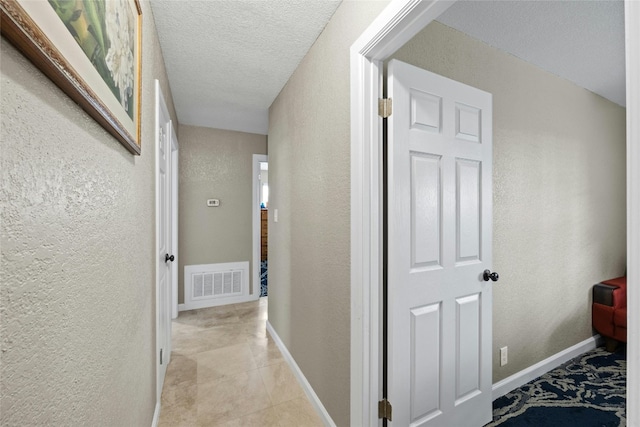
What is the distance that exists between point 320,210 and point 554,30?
1.85 metres

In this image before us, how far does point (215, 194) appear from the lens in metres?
3.78

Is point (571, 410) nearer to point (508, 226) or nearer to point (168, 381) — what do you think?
point (508, 226)

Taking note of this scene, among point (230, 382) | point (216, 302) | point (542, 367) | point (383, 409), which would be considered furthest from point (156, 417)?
point (542, 367)

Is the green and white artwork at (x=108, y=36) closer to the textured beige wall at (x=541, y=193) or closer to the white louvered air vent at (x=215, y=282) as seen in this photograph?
the textured beige wall at (x=541, y=193)

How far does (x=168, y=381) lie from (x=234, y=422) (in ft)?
2.37

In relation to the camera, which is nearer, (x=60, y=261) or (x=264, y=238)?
(x=60, y=261)

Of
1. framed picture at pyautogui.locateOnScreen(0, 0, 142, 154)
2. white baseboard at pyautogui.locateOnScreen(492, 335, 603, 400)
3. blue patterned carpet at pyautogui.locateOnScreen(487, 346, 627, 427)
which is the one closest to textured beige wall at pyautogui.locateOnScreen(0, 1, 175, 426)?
framed picture at pyautogui.locateOnScreen(0, 0, 142, 154)

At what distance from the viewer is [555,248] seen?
2.24m

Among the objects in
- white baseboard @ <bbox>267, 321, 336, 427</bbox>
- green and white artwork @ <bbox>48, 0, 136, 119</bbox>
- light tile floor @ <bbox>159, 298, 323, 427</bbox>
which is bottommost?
light tile floor @ <bbox>159, 298, 323, 427</bbox>

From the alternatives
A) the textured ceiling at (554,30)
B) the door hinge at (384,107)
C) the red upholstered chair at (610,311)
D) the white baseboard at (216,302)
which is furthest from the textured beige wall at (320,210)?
the red upholstered chair at (610,311)

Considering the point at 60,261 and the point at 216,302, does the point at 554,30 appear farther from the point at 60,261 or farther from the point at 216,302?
the point at 216,302

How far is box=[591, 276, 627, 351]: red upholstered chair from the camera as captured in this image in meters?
2.37

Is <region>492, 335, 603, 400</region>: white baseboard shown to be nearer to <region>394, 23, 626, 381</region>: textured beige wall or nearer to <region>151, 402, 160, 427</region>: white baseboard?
<region>394, 23, 626, 381</region>: textured beige wall

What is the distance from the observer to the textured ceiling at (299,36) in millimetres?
1558
